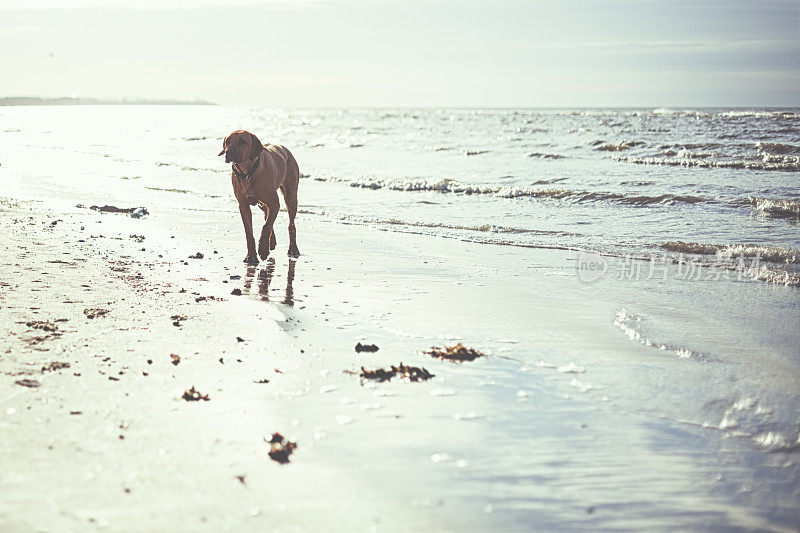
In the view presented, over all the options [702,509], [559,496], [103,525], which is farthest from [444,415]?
[103,525]

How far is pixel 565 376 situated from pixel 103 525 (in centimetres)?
245

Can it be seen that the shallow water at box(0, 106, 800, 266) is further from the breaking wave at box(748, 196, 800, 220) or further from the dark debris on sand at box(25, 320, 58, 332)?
the dark debris on sand at box(25, 320, 58, 332)

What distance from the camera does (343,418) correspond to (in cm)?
305

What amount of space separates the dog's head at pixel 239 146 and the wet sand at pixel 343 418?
5.86ft

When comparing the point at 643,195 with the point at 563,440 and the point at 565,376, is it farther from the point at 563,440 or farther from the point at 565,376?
the point at 563,440

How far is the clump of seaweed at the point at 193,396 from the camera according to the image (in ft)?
10.5

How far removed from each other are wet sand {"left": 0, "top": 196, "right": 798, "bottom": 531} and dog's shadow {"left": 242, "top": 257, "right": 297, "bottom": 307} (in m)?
0.12

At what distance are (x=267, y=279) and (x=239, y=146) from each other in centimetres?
156

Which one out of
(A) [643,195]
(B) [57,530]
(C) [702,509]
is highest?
(A) [643,195]

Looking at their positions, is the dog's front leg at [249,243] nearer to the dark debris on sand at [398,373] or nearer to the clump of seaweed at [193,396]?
the dark debris on sand at [398,373]

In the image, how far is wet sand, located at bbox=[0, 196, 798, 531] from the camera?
230cm

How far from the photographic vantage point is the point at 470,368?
12.6ft

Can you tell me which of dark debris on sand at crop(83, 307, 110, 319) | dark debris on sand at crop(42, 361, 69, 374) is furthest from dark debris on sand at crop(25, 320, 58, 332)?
dark debris on sand at crop(42, 361, 69, 374)

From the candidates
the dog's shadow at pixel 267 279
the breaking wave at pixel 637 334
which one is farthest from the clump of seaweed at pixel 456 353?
the dog's shadow at pixel 267 279
